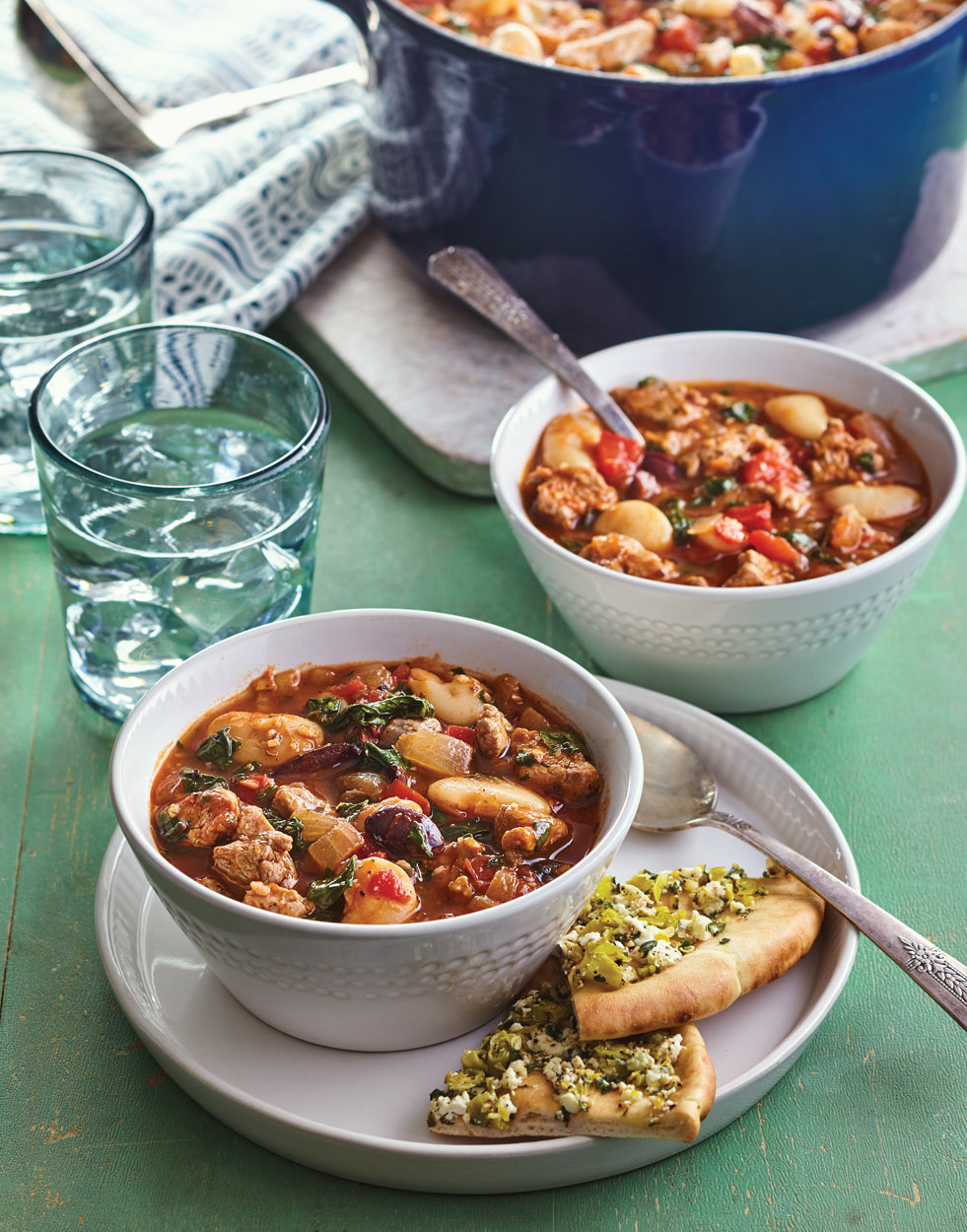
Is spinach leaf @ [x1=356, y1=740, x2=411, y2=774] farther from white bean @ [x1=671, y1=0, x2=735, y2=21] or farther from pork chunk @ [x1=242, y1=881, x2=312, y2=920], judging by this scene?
white bean @ [x1=671, y1=0, x2=735, y2=21]

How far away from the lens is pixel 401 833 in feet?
6.08

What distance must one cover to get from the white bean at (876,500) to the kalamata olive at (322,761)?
113 centimetres

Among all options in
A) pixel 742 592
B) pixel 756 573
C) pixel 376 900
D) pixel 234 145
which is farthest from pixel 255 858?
pixel 234 145

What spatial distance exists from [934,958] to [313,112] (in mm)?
3105

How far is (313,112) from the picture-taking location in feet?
13.4

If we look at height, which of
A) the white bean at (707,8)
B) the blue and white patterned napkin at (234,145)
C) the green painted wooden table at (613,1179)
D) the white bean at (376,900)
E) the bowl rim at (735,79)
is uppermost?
the bowl rim at (735,79)

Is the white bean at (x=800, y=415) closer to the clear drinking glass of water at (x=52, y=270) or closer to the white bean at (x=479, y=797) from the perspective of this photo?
the white bean at (x=479, y=797)

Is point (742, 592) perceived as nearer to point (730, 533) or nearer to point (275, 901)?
point (730, 533)

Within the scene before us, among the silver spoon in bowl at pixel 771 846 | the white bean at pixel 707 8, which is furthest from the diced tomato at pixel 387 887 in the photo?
the white bean at pixel 707 8

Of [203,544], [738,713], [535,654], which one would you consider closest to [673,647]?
[738,713]

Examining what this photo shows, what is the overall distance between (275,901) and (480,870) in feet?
0.88

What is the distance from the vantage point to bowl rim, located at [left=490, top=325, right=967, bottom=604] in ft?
7.70

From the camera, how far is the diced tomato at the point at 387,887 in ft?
5.78

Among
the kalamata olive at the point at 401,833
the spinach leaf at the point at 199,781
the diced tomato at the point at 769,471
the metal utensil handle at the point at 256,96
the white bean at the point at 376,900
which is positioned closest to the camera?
the white bean at the point at 376,900
